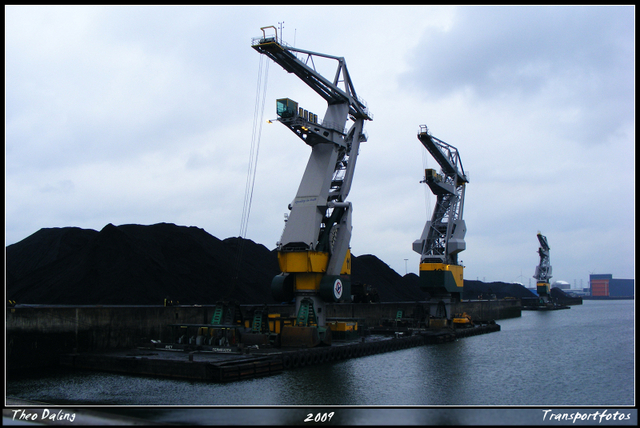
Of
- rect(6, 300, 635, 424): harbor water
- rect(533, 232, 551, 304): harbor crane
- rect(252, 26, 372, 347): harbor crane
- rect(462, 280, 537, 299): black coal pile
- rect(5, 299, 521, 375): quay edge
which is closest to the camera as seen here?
rect(6, 300, 635, 424): harbor water

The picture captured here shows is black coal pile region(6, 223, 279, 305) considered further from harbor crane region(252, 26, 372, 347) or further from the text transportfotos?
the text transportfotos

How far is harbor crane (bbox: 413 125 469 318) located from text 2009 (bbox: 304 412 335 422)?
1450 inches

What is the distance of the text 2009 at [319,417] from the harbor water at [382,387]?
32.0 inches

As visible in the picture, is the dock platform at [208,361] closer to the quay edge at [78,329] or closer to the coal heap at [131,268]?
the quay edge at [78,329]

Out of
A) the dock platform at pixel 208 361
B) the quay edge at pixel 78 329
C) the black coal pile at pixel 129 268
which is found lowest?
the dock platform at pixel 208 361

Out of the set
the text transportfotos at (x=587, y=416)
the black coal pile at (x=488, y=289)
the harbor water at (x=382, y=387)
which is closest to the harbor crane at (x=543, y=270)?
the black coal pile at (x=488, y=289)

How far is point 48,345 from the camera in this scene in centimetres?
2770

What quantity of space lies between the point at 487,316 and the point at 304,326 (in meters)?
67.7

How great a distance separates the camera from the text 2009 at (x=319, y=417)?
16.5 meters

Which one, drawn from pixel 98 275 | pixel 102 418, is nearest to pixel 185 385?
pixel 102 418

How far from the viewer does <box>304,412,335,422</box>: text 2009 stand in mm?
16502

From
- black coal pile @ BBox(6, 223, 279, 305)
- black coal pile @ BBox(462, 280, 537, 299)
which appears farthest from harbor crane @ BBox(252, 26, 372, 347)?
black coal pile @ BBox(462, 280, 537, 299)

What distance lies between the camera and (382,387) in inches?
974

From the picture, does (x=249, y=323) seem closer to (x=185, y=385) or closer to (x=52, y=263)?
(x=185, y=385)
